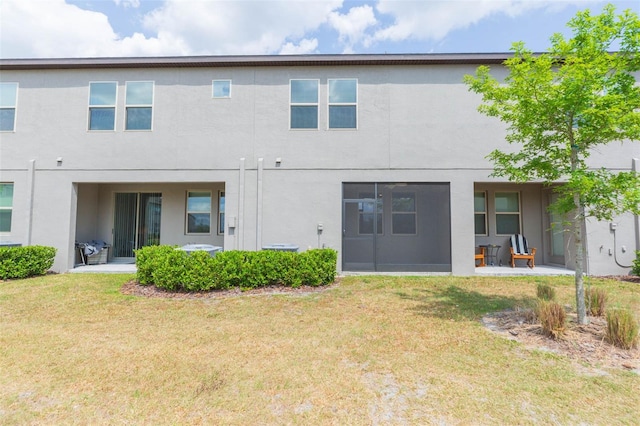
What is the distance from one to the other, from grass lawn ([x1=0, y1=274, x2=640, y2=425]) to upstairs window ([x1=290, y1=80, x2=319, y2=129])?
5.75 meters

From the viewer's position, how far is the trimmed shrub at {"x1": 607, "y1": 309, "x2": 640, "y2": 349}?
3957 millimetres

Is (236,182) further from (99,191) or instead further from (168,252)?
(99,191)

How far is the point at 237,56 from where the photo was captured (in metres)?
9.56

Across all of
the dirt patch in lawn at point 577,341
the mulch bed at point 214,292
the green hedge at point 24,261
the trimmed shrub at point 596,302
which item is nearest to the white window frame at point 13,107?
the green hedge at point 24,261

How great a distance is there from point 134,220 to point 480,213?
41.5 ft

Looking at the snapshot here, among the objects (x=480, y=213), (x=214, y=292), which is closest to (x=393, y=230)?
(x=480, y=213)

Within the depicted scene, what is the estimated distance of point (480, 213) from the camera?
11.3m

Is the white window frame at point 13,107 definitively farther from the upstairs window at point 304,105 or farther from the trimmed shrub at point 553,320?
the trimmed shrub at point 553,320

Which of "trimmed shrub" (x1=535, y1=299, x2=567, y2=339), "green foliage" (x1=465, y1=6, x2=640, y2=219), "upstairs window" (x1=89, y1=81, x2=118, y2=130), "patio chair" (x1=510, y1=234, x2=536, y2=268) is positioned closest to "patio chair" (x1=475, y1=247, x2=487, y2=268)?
"patio chair" (x1=510, y1=234, x2=536, y2=268)

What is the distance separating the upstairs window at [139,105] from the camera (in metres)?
9.88

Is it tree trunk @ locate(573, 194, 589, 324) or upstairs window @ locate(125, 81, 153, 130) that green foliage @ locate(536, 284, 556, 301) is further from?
upstairs window @ locate(125, 81, 153, 130)

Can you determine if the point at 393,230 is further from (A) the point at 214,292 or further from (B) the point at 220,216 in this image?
(B) the point at 220,216

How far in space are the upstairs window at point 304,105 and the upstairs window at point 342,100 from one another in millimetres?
505

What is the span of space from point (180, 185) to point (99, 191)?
10.3 feet
